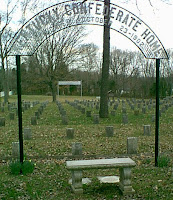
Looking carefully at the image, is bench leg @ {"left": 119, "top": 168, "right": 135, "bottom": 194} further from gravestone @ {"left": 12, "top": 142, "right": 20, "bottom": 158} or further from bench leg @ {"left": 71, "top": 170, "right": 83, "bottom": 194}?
gravestone @ {"left": 12, "top": 142, "right": 20, "bottom": 158}

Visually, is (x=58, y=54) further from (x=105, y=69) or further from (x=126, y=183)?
(x=126, y=183)

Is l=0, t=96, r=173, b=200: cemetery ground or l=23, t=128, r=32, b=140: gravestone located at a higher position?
l=23, t=128, r=32, b=140: gravestone

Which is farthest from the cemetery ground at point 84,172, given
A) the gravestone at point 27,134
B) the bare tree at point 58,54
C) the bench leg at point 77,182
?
the bare tree at point 58,54

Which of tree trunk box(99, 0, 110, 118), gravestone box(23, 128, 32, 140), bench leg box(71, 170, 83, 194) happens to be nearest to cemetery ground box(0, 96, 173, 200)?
bench leg box(71, 170, 83, 194)

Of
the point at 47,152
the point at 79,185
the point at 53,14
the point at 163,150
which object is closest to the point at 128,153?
the point at 163,150

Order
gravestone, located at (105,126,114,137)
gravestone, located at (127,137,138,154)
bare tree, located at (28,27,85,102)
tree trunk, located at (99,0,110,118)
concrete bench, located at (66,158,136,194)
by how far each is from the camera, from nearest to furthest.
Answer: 1. concrete bench, located at (66,158,136,194)
2. gravestone, located at (127,137,138,154)
3. gravestone, located at (105,126,114,137)
4. tree trunk, located at (99,0,110,118)
5. bare tree, located at (28,27,85,102)

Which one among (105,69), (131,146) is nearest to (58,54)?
(105,69)

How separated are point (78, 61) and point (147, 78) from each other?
1647 centimetres

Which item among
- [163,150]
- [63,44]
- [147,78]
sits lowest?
[163,150]

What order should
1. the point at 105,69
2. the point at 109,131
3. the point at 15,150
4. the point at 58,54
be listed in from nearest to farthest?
the point at 15,150, the point at 109,131, the point at 105,69, the point at 58,54

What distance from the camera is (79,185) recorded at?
480 cm

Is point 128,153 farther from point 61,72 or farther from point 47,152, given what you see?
point 61,72

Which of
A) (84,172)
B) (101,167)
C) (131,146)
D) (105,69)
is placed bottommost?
(84,172)

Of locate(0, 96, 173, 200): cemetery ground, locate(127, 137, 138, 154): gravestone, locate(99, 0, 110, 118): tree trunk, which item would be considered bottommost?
locate(0, 96, 173, 200): cemetery ground
